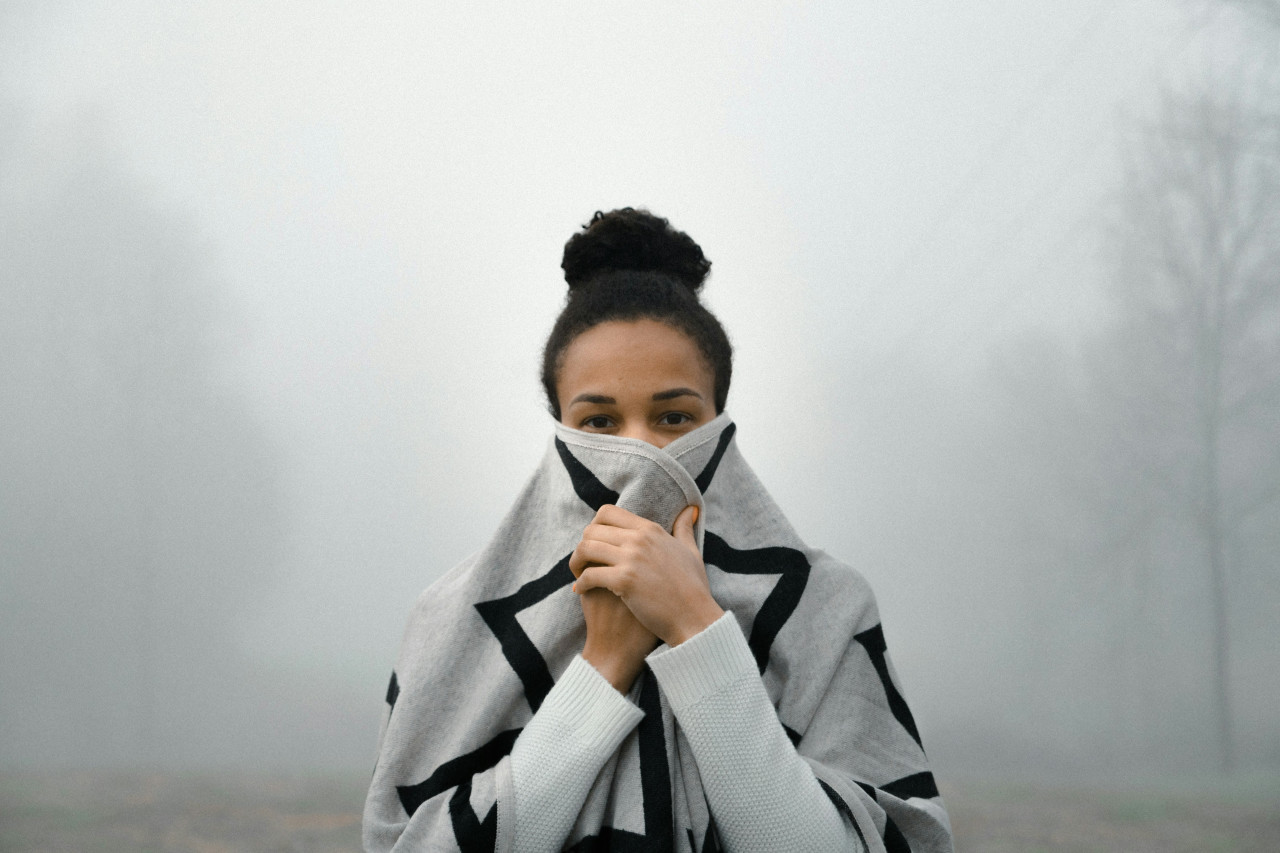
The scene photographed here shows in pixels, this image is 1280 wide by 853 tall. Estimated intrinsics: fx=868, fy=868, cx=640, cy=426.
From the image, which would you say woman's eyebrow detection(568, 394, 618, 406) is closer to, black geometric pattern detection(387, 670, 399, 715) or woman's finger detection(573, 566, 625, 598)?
woman's finger detection(573, 566, 625, 598)

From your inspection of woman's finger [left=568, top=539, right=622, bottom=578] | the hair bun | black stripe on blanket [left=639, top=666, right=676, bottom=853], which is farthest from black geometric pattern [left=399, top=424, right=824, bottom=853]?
the hair bun

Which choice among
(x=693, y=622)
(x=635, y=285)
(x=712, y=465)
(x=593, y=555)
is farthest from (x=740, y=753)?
(x=635, y=285)

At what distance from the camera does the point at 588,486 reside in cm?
108

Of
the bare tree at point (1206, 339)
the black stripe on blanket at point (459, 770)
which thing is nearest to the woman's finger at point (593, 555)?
the black stripe on blanket at point (459, 770)

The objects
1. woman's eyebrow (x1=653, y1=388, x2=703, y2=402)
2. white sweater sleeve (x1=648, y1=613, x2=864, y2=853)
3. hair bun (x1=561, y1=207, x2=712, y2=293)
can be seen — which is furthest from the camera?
hair bun (x1=561, y1=207, x2=712, y2=293)

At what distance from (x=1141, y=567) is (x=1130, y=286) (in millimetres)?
876

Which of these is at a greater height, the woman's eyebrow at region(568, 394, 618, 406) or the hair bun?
the hair bun

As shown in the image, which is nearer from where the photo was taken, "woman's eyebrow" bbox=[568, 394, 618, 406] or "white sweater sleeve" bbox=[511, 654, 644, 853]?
"white sweater sleeve" bbox=[511, 654, 644, 853]

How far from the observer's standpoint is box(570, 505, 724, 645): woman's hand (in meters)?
0.94

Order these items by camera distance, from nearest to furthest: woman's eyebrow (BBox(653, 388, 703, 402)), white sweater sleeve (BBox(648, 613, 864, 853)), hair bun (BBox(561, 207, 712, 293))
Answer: white sweater sleeve (BBox(648, 613, 864, 853)) → woman's eyebrow (BBox(653, 388, 703, 402)) → hair bun (BBox(561, 207, 712, 293))

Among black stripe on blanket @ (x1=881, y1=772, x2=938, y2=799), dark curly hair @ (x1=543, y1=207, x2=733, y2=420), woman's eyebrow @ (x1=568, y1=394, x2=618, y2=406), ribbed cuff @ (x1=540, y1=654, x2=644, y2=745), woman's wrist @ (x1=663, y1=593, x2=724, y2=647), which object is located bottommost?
black stripe on blanket @ (x1=881, y1=772, x2=938, y2=799)

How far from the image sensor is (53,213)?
291 cm

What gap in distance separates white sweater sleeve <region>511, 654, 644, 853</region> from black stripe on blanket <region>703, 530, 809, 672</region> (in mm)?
214

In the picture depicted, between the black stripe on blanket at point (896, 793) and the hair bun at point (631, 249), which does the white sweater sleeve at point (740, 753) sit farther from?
the hair bun at point (631, 249)
